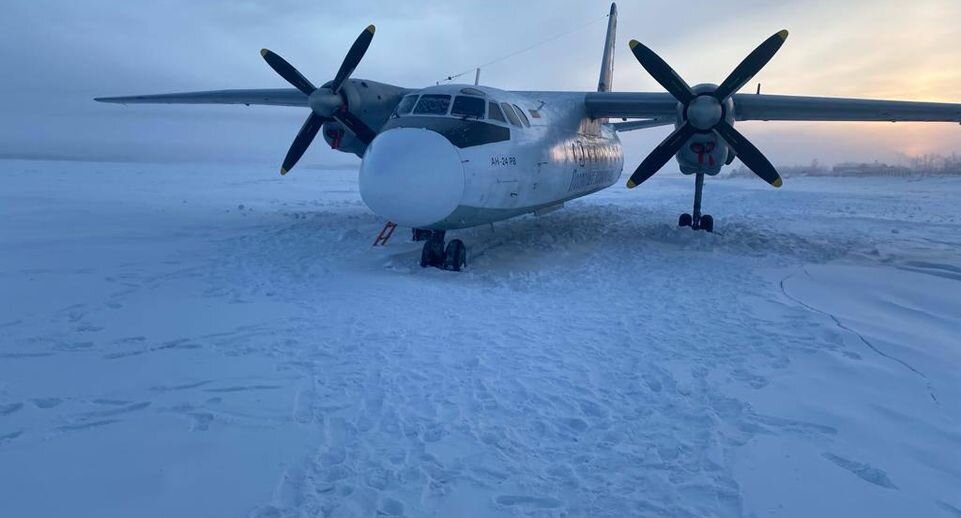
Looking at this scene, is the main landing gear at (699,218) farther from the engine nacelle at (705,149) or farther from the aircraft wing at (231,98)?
the aircraft wing at (231,98)

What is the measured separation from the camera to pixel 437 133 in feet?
29.1

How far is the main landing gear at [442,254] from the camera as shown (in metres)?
9.64

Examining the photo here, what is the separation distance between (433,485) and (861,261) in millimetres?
11028

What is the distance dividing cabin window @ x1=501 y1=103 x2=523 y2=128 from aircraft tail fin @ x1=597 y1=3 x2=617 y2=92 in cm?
1117

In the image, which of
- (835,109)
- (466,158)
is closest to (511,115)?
(466,158)

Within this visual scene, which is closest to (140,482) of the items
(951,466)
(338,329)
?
(338,329)

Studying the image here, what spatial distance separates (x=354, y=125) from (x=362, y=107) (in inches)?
21.2

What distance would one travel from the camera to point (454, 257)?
963cm

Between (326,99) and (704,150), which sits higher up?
(326,99)

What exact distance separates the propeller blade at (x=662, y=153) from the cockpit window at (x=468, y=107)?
434cm

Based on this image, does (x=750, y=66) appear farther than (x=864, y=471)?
Yes

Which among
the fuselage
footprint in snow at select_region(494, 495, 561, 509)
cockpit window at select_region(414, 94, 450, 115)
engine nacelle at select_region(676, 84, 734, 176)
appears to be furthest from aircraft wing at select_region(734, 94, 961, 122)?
footprint in snow at select_region(494, 495, 561, 509)

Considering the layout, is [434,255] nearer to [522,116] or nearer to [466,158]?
[466,158]

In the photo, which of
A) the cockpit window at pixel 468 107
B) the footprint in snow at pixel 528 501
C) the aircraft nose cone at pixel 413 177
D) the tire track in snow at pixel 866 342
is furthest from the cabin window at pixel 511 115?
the footprint in snow at pixel 528 501
